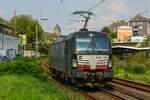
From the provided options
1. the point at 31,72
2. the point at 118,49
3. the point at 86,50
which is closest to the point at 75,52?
the point at 86,50

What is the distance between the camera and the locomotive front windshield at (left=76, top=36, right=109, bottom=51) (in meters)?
26.4

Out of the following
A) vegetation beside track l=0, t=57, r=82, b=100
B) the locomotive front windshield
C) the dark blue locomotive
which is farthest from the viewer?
the locomotive front windshield

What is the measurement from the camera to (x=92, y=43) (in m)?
26.6

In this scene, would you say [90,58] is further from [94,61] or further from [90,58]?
[94,61]

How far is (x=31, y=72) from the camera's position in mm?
30016

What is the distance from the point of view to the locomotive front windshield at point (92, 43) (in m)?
26.4

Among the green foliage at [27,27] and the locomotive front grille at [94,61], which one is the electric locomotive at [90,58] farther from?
the green foliage at [27,27]

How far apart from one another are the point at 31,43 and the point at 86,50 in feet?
331

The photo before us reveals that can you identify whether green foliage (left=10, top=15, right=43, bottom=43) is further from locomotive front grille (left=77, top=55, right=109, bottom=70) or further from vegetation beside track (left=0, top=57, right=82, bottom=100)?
locomotive front grille (left=77, top=55, right=109, bottom=70)

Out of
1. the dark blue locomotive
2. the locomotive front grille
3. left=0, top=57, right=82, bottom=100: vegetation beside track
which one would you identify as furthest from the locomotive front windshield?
left=0, top=57, right=82, bottom=100: vegetation beside track

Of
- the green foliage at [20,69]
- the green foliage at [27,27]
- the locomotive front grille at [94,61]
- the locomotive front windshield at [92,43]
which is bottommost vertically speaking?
the green foliage at [20,69]

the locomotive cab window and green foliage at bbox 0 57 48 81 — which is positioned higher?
the locomotive cab window

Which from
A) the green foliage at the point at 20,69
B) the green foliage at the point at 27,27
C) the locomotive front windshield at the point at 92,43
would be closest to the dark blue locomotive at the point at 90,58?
the locomotive front windshield at the point at 92,43

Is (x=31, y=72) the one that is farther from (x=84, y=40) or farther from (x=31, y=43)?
(x=31, y=43)
